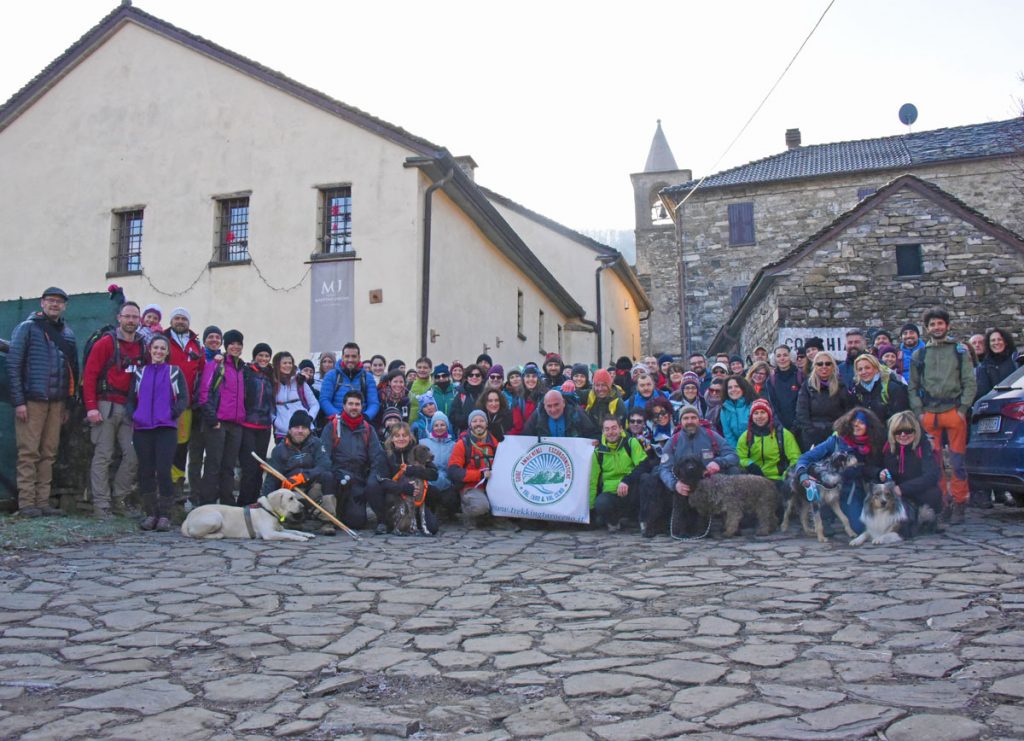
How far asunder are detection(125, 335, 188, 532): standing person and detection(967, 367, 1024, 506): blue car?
7910mm

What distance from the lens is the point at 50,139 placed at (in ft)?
59.4

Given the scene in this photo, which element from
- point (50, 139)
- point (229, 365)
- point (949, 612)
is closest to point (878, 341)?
point (949, 612)

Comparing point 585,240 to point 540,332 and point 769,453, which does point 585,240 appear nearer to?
point 540,332

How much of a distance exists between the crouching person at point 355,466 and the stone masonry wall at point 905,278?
11167mm

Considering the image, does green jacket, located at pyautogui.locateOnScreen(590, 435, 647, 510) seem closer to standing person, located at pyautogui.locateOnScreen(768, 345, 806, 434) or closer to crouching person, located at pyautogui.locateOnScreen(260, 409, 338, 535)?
standing person, located at pyautogui.locateOnScreen(768, 345, 806, 434)

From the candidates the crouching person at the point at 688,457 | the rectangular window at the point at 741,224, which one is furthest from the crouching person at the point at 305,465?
the rectangular window at the point at 741,224

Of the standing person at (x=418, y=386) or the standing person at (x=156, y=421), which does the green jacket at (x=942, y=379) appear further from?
the standing person at (x=156, y=421)

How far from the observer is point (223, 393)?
9047 millimetres

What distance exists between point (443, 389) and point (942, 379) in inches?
230

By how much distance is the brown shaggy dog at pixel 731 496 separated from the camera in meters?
8.20

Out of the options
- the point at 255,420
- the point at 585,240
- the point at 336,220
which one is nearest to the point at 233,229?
the point at 336,220

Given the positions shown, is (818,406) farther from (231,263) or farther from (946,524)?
(231,263)

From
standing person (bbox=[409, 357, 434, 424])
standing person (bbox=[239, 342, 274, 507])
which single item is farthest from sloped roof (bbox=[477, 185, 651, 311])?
standing person (bbox=[239, 342, 274, 507])

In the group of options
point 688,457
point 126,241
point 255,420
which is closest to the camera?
point 688,457
